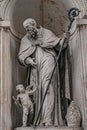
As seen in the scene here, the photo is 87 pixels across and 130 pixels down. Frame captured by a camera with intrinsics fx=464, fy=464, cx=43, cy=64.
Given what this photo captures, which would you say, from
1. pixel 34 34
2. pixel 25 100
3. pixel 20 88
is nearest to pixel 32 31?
pixel 34 34

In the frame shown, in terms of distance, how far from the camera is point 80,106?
611 cm

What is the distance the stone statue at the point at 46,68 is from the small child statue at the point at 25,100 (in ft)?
0.38

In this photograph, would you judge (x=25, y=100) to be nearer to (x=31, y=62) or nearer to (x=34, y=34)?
(x=31, y=62)

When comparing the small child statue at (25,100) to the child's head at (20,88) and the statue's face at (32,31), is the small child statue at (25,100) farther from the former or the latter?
the statue's face at (32,31)

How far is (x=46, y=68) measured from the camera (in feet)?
20.5

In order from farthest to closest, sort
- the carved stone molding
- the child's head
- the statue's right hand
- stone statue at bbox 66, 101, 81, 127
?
the carved stone molding < the statue's right hand < the child's head < stone statue at bbox 66, 101, 81, 127

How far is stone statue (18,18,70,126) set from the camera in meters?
6.13

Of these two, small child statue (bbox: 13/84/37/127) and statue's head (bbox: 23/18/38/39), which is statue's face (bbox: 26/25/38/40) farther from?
small child statue (bbox: 13/84/37/127)

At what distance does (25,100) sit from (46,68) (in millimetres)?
544

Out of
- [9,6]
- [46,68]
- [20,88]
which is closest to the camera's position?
[20,88]

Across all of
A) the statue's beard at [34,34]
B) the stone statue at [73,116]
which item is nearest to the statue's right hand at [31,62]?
the statue's beard at [34,34]

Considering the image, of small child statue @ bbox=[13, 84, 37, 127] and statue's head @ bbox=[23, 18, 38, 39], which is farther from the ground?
statue's head @ bbox=[23, 18, 38, 39]

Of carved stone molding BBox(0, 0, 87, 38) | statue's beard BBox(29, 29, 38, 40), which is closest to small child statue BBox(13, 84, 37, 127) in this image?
statue's beard BBox(29, 29, 38, 40)

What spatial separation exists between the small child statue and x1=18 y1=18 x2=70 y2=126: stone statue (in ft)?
0.38
